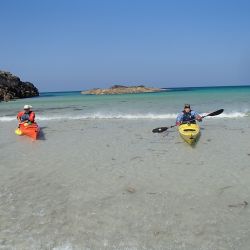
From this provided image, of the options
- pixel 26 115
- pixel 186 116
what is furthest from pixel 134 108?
pixel 186 116

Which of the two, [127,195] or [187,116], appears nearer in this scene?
[127,195]

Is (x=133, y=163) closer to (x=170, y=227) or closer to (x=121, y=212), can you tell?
(x=121, y=212)

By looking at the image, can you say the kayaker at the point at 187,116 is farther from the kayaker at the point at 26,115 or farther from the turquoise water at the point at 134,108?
the kayaker at the point at 26,115

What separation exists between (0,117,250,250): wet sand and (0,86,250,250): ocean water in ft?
0.05

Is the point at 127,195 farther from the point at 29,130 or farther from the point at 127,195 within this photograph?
the point at 29,130

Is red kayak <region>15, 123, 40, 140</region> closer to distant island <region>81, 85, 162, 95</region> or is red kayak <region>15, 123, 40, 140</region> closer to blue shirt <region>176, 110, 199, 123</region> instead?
blue shirt <region>176, 110, 199, 123</region>

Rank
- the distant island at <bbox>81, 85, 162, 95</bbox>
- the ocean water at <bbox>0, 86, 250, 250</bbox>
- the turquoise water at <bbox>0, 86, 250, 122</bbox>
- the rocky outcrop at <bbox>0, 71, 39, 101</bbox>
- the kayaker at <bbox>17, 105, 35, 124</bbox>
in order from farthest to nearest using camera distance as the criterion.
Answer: the distant island at <bbox>81, 85, 162, 95</bbox> → the rocky outcrop at <bbox>0, 71, 39, 101</bbox> → the turquoise water at <bbox>0, 86, 250, 122</bbox> → the kayaker at <bbox>17, 105, 35, 124</bbox> → the ocean water at <bbox>0, 86, 250, 250</bbox>

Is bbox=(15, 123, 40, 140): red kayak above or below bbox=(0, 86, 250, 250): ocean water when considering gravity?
above

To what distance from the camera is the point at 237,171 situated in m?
8.08

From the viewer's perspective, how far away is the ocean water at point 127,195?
503 cm

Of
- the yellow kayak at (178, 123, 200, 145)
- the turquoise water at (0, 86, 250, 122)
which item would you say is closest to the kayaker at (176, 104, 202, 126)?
the yellow kayak at (178, 123, 200, 145)

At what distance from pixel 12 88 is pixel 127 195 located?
60.0 meters

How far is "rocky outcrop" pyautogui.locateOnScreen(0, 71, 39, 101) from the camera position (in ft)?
186

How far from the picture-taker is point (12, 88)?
62.1 metres
